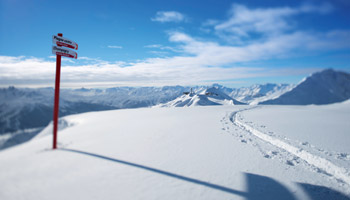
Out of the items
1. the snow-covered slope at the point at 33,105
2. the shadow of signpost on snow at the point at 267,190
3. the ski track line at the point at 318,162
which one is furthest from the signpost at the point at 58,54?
the ski track line at the point at 318,162

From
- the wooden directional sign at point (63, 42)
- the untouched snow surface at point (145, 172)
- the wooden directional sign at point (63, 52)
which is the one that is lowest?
the untouched snow surface at point (145, 172)

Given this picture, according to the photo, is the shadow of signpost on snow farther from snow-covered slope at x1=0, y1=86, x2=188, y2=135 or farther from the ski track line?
snow-covered slope at x1=0, y1=86, x2=188, y2=135

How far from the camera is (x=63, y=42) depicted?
3.92m

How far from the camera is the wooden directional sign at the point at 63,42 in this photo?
12.5 feet

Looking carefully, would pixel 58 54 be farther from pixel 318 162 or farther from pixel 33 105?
pixel 318 162

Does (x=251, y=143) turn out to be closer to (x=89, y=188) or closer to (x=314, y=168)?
(x=314, y=168)

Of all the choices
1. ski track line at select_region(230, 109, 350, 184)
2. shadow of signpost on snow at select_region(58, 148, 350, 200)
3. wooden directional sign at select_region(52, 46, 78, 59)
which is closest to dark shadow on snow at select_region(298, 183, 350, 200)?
shadow of signpost on snow at select_region(58, 148, 350, 200)

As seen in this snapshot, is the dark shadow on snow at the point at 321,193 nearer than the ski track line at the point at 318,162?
Yes

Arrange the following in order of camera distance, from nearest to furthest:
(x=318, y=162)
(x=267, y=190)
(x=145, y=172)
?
1. (x=267, y=190)
2. (x=145, y=172)
3. (x=318, y=162)

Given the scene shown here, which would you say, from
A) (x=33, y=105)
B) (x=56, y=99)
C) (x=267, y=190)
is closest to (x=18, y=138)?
(x=33, y=105)

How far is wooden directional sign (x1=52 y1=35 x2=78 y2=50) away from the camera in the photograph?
3.81m

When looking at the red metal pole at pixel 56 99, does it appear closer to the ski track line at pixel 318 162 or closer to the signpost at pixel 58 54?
the signpost at pixel 58 54

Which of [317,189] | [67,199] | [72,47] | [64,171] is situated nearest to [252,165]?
[317,189]

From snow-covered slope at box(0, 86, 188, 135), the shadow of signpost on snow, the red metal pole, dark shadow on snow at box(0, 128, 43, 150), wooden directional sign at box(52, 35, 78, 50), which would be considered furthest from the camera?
wooden directional sign at box(52, 35, 78, 50)
